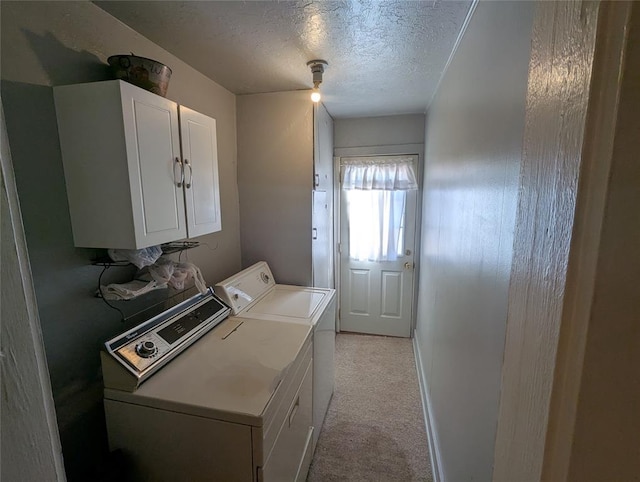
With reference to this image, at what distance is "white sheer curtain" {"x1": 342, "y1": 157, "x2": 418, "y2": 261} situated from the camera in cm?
315

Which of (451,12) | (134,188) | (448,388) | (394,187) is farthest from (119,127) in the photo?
(394,187)

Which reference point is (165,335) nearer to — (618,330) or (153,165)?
(153,165)

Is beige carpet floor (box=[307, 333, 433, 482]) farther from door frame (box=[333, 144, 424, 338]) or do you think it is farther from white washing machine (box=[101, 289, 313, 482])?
door frame (box=[333, 144, 424, 338])

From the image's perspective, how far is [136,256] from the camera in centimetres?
128

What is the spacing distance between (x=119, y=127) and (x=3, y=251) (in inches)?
37.2

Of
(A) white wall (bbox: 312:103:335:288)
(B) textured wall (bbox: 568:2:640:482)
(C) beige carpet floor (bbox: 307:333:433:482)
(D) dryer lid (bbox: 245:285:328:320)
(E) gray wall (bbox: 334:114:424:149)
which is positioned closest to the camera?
(B) textured wall (bbox: 568:2:640:482)

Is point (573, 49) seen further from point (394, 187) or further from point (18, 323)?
point (394, 187)

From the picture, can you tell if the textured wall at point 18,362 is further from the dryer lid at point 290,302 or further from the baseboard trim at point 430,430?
the baseboard trim at point 430,430

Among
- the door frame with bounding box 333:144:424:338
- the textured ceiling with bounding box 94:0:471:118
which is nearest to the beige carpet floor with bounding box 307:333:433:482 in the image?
the door frame with bounding box 333:144:424:338

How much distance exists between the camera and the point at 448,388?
5.16 ft

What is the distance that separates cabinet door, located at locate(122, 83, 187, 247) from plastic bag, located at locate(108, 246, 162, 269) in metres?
0.07

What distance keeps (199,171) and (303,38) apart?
884 mm

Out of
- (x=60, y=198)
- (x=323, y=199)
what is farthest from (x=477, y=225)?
(x=323, y=199)

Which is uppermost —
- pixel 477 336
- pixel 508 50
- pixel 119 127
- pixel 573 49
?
pixel 508 50
